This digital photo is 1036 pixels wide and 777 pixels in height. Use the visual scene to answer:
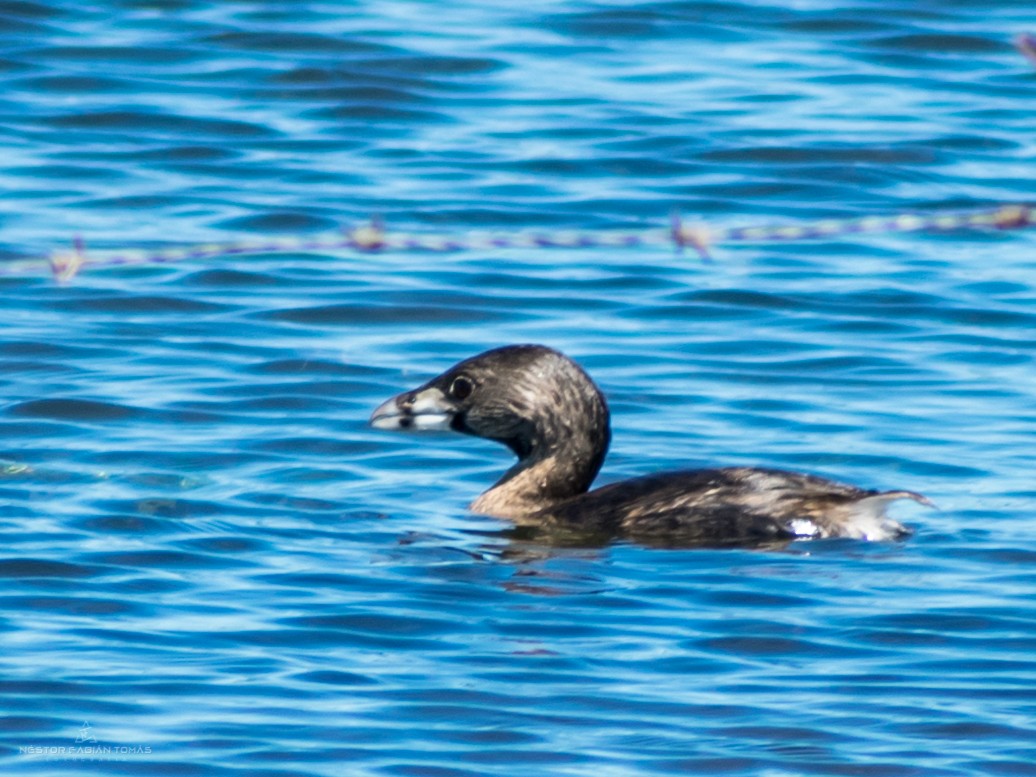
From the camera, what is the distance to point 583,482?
10.4 meters

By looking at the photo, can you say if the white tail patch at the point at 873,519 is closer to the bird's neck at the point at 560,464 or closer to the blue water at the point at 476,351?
the blue water at the point at 476,351

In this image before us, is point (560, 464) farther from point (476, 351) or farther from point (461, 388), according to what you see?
point (476, 351)

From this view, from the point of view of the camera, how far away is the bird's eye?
34.0ft

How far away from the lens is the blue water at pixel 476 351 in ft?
23.3

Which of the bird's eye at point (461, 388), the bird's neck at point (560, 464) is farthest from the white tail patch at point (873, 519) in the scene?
the bird's eye at point (461, 388)

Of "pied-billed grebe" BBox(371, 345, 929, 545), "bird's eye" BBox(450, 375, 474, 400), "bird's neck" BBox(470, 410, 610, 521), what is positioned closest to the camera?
"pied-billed grebe" BBox(371, 345, 929, 545)

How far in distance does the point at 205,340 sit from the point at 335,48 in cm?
666

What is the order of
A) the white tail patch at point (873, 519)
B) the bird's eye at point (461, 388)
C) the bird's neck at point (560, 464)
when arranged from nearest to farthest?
1. the white tail patch at point (873, 519)
2. the bird's neck at point (560, 464)
3. the bird's eye at point (461, 388)

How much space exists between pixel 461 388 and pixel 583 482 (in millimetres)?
647

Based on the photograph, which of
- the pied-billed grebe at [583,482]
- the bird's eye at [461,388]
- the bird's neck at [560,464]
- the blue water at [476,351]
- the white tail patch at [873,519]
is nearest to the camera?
the blue water at [476,351]

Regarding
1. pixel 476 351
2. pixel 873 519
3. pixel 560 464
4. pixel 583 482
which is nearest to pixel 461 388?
pixel 560 464

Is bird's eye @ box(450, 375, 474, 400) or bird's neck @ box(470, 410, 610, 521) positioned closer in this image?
bird's neck @ box(470, 410, 610, 521)

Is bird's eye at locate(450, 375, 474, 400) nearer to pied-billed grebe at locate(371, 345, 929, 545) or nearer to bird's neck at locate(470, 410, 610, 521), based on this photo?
pied-billed grebe at locate(371, 345, 929, 545)

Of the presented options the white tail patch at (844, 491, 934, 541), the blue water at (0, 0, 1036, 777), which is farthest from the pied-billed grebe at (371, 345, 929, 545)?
the blue water at (0, 0, 1036, 777)
